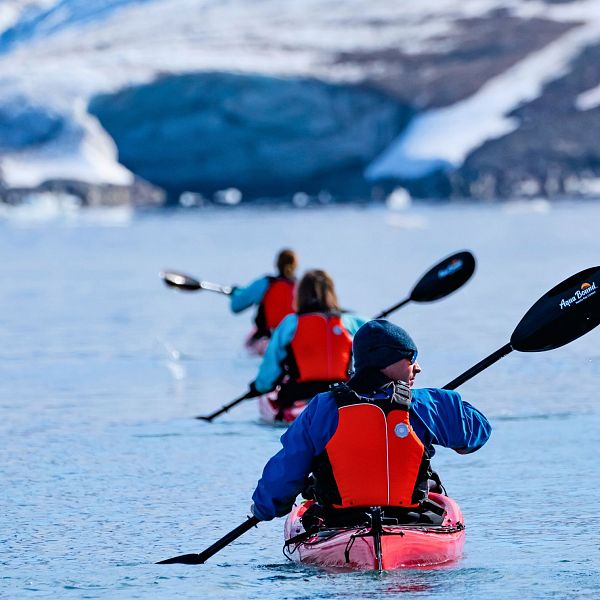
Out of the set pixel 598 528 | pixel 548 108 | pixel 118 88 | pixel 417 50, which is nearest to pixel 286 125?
pixel 118 88

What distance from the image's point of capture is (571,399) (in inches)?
500

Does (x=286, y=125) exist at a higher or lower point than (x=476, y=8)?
lower

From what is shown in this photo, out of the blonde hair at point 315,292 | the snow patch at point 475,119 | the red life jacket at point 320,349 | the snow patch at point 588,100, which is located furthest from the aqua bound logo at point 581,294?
the snow patch at point 588,100

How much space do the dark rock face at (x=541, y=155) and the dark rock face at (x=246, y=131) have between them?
6227 mm

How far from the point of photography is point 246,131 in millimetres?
86562

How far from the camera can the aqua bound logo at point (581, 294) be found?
24.7 ft

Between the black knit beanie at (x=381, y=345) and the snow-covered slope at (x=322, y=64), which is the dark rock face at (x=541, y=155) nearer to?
the snow-covered slope at (x=322, y=64)

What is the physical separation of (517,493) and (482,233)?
3842cm

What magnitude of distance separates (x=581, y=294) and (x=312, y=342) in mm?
2814

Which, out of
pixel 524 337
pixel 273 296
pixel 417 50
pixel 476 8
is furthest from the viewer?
pixel 476 8

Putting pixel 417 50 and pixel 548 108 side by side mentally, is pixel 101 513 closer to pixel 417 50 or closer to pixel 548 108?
pixel 548 108

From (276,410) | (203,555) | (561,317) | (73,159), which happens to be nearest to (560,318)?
(561,317)

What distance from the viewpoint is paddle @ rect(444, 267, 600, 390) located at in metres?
7.52

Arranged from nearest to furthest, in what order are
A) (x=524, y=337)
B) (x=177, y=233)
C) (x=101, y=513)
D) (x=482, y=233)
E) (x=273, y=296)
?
(x=524, y=337)
(x=101, y=513)
(x=273, y=296)
(x=482, y=233)
(x=177, y=233)
